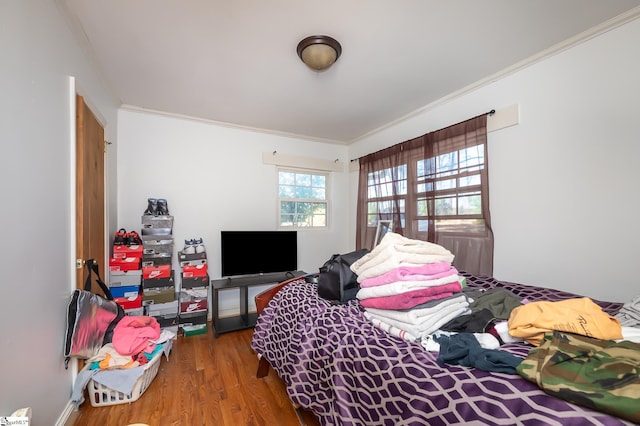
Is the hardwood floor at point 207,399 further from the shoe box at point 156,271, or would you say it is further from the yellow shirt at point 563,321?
the yellow shirt at point 563,321

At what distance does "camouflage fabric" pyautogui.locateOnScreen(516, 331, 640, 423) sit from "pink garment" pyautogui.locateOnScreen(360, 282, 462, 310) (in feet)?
1.34

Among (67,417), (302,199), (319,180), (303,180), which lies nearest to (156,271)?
(67,417)

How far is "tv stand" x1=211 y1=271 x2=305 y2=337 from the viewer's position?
9.55 feet

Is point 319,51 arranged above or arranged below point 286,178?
above

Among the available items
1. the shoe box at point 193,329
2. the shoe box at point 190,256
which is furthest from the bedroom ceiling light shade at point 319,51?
the shoe box at point 193,329

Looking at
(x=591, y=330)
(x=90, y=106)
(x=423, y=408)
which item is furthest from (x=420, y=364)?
(x=90, y=106)

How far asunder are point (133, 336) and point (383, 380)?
1.91 meters

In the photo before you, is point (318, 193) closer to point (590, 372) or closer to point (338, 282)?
point (338, 282)

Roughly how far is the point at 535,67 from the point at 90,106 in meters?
3.48

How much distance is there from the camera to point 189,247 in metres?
2.97

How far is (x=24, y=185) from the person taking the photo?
3.83 ft

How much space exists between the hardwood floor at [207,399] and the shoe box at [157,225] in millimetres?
1233

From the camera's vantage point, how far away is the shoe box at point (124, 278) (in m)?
2.50

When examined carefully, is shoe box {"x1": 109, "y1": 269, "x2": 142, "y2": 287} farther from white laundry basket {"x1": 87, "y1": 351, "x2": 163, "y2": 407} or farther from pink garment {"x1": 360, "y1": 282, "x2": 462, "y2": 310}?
pink garment {"x1": 360, "y1": 282, "x2": 462, "y2": 310}
